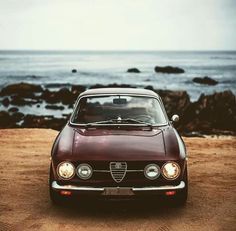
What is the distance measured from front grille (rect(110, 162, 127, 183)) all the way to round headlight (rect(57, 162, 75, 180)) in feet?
1.59

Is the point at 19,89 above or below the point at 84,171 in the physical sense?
below

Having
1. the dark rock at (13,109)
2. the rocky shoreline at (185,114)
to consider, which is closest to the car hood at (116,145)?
the rocky shoreline at (185,114)

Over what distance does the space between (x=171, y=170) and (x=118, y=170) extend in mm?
654

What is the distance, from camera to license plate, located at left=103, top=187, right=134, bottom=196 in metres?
5.55

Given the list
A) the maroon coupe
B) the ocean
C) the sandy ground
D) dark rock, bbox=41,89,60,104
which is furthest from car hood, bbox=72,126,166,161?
the ocean

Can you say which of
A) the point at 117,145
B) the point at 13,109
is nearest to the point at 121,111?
the point at 117,145

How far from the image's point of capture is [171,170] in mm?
5695

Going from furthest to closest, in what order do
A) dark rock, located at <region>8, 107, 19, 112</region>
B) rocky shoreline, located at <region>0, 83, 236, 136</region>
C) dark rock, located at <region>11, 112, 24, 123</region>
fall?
1. dark rock, located at <region>8, 107, 19, 112</region>
2. dark rock, located at <region>11, 112, 24, 123</region>
3. rocky shoreline, located at <region>0, 83, 236, 136</region>

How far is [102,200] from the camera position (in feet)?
18.5

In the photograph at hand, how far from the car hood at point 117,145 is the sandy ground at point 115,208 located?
2.04ft

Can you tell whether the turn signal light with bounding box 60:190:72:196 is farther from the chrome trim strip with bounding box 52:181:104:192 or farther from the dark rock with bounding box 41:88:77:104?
the dark rock with bounding box 41:88:77:104

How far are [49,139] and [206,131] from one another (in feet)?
25.8

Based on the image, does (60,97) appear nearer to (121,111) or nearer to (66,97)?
(66,97)

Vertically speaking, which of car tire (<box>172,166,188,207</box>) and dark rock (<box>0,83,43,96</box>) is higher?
car tire (<box>172,166,188,207</box>)
